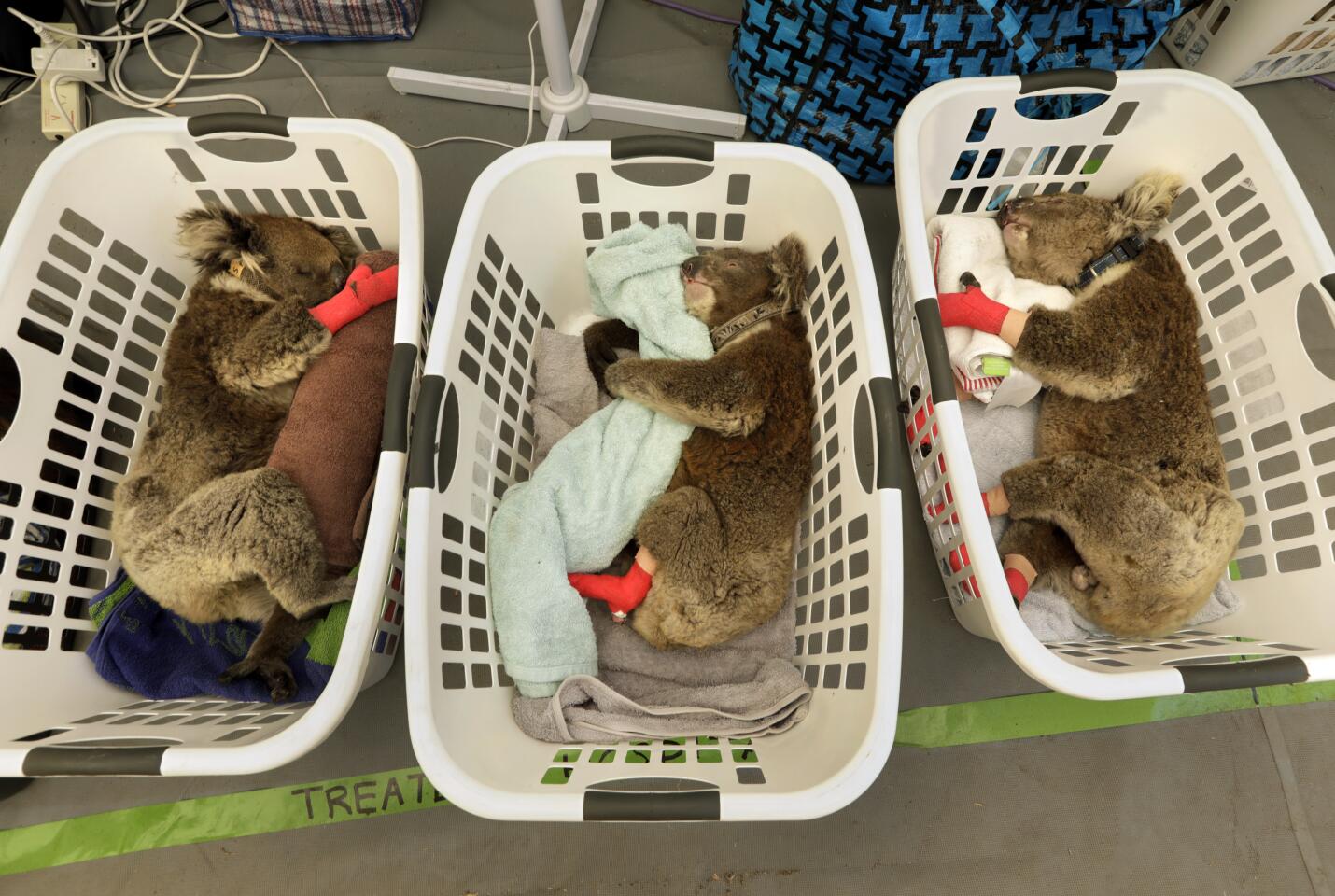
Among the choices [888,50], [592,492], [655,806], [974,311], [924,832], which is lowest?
[924,832]

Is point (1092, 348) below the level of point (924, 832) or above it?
above

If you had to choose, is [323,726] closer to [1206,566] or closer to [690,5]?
[1206,566]

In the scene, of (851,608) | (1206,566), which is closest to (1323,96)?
(1206,566)

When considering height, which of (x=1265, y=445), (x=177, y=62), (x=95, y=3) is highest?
(x=95, y=3)

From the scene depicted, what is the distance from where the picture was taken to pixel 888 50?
1.39m

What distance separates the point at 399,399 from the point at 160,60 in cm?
164

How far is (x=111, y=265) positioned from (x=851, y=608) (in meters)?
1.53

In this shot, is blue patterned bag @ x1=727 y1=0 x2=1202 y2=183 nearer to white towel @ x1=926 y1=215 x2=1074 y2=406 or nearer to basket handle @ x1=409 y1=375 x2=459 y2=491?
white towel @ x1=926 y1=215 x2=1074 y2=406

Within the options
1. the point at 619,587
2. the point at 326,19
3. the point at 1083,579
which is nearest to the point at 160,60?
the point at 326,19

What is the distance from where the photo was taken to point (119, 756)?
0.90 m

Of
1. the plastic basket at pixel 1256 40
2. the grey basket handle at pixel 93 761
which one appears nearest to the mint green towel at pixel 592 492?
the grey basket handle at pixel 93 761

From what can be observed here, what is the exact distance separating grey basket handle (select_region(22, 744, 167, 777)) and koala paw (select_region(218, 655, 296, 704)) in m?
0.27

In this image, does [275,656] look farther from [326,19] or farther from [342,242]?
[326,19]

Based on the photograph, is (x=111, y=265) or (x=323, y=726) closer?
(x=323, y=726)
